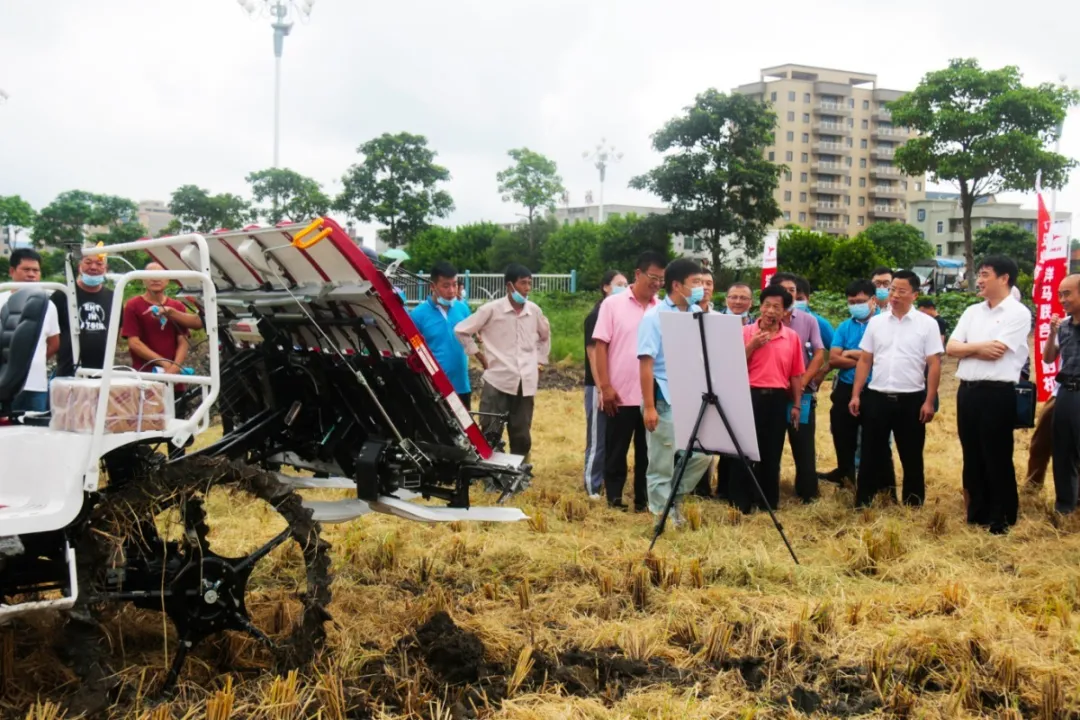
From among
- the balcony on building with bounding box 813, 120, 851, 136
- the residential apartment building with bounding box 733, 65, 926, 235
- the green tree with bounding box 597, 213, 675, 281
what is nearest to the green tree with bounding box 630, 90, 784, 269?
the green tree with bounding box 597, 213, 675, 281

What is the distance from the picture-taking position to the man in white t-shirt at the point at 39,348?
5.92m

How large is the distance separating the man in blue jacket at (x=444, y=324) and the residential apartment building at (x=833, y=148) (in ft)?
276

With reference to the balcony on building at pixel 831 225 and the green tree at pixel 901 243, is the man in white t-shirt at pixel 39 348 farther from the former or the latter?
the balcony on building at pixel 831 225

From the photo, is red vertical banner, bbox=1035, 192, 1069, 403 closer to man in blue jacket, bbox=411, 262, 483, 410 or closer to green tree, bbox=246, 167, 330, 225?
man in blue jacket, bbox=411, 262, 483, 410

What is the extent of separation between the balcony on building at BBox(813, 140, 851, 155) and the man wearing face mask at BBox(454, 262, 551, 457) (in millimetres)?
88747

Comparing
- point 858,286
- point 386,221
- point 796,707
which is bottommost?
point 796,707

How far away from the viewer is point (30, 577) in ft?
11.2

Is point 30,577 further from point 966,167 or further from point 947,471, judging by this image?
point 966,167

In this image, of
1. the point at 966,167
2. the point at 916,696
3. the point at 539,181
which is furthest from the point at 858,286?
the point at 539,181

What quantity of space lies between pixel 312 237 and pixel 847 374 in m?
5.57

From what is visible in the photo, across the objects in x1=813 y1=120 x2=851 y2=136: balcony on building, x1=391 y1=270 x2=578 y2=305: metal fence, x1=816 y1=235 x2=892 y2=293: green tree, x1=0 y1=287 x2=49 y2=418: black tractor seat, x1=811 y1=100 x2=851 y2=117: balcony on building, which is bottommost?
x1=0 y1=287 x2=49 y2=418: black tractor seat

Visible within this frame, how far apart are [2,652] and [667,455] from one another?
4135 millimetres

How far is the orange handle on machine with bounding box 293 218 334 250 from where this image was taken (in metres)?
3.90

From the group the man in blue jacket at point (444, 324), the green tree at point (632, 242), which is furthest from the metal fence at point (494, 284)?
the man in blue jacket at point (444, 324)
